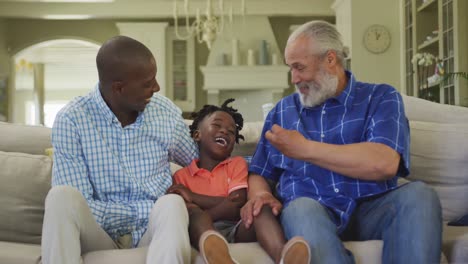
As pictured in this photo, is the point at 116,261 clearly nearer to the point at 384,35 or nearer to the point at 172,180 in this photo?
the point at 172,180

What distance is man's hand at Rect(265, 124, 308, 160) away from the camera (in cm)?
178

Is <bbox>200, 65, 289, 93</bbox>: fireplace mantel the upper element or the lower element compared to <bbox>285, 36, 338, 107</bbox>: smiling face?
upper

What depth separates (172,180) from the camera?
78.8 inches

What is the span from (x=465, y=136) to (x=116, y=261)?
128 cm

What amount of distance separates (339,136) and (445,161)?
20.9 inches

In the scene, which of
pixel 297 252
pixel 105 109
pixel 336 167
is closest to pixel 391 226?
pixel 336 167

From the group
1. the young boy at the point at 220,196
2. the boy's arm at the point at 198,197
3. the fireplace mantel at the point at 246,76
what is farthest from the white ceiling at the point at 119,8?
the boy's arm at the point at 198,197

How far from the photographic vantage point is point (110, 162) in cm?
184

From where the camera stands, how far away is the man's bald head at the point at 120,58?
1.86m

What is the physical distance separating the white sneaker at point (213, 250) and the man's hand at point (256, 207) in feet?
0.73

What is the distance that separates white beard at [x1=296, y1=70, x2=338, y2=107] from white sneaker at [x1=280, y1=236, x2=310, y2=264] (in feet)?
1.97

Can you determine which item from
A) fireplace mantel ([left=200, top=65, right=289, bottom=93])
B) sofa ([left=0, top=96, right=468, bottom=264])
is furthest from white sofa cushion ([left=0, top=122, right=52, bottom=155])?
fireplace mantel ([left=200, top=65, right=289, bottom=93])

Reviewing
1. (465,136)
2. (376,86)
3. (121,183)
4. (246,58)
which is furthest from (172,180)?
(246,58)

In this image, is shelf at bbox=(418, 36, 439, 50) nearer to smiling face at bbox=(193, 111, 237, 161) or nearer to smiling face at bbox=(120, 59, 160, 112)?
smiling face at bbox=(193, 111, 237, 161)
